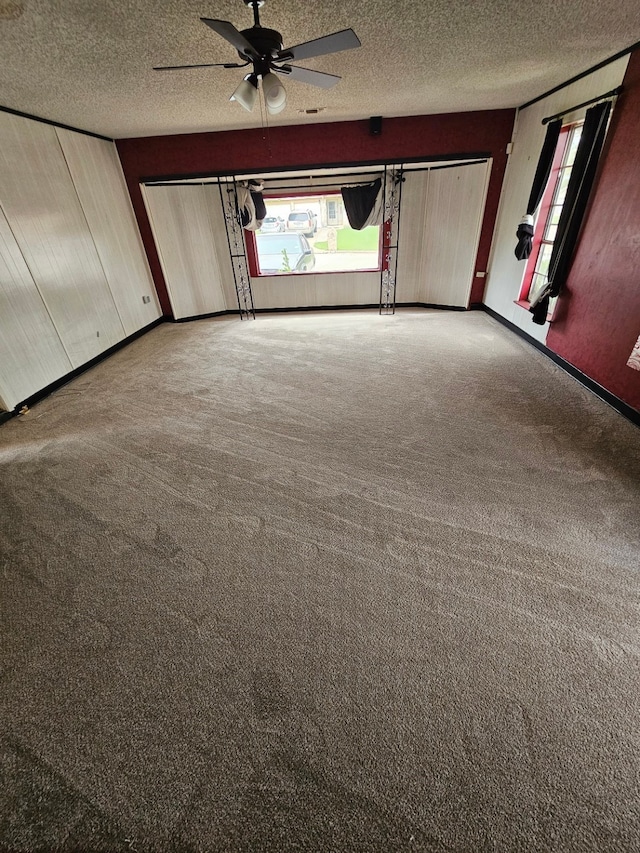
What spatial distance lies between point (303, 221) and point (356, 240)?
0.92 metres

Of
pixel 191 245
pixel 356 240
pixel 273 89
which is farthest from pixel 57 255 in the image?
pixel 356 240

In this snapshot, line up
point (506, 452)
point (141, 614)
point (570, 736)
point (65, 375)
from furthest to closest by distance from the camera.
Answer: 1. point (65, 375)
2. point (506, 452)
3. point (141, 614)
4. point (570, 736)

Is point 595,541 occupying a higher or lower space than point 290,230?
lower

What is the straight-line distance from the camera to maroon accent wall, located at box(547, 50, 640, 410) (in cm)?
269

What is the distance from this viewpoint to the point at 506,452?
2.42 m

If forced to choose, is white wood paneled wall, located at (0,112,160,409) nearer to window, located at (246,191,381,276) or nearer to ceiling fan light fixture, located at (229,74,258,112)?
window, located at (246,191,381,276)

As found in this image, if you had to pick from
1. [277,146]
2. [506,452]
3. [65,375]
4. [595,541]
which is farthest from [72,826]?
[277,146]

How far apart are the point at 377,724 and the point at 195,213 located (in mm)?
6506

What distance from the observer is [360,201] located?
533 centimetres

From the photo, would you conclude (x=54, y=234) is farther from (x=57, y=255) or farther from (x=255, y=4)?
(x=255, y=4)

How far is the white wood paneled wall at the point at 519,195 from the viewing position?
11.1ft

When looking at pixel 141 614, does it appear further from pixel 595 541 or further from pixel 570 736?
pixel 595 541

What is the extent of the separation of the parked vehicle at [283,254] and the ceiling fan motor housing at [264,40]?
3.80 meters

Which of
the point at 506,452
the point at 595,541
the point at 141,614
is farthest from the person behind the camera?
the point at 506,452
